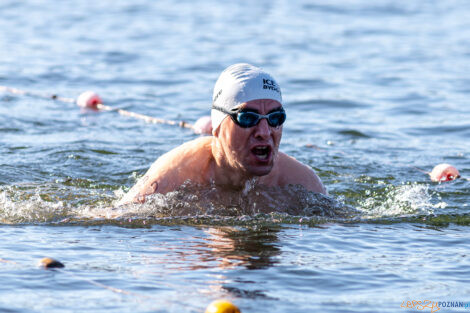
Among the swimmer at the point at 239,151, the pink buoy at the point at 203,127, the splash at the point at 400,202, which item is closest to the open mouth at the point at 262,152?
the swimmer at the point at 239,151

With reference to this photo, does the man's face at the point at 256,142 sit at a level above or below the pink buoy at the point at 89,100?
above

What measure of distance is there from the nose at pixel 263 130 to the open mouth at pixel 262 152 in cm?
11

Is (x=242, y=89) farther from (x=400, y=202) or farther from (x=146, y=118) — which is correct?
(x=146, y=118)

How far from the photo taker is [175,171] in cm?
756

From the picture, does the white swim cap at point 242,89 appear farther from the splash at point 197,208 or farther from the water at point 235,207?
the water at point 235,207

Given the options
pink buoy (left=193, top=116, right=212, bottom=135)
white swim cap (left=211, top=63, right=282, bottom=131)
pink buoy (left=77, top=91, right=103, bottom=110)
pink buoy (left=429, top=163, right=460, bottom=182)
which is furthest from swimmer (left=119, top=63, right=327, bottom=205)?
pink buoy (left=77, top=91, right=103, bottom=110)

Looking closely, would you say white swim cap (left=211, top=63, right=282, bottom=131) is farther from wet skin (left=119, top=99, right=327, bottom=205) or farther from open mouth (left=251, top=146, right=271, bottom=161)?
open mouth (left=251, top=146, right=271, bottom=161)

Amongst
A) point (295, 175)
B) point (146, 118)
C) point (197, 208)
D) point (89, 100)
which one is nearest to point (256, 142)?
point (295, 175)

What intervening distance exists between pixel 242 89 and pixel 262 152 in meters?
0.59

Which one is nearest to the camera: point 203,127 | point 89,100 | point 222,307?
point 222,307

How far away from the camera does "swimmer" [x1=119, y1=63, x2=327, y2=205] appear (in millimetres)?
7168

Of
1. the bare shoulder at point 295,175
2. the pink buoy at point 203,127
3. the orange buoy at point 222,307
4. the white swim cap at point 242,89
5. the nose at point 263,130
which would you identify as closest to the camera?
the orange buoy at point 222,307

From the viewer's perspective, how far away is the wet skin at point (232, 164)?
717 cm

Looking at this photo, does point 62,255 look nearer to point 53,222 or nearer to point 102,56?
point 53,222
